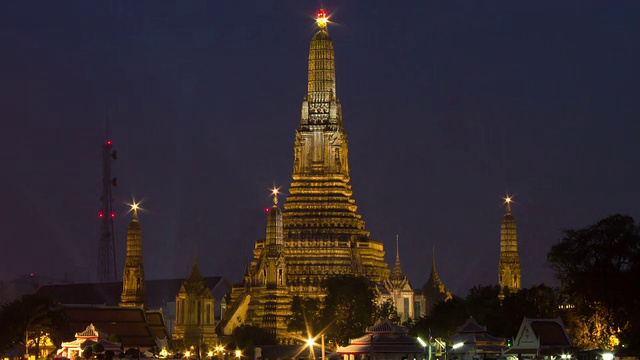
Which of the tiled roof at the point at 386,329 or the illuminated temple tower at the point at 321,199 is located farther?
the illuminated temple tower at the point at 321,199

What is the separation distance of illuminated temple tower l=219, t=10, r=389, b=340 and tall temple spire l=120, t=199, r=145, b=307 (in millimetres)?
7647

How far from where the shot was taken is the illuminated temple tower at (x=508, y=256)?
14138 centimetres

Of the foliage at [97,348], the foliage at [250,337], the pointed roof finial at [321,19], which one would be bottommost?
the foliage at [97,348]

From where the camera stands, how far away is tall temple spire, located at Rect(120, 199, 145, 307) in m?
146

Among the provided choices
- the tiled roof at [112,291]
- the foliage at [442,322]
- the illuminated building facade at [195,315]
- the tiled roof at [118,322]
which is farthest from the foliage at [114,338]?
the tiled roof at [112,291]

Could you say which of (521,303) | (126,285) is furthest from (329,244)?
(521,303)

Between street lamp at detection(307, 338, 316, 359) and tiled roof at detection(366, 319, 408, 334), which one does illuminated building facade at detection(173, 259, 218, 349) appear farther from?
tiled roof at detection(366, 319, 408, 334)

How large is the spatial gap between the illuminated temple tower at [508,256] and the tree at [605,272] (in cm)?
3925

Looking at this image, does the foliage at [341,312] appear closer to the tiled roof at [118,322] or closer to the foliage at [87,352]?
the tiled roof at [118,322]

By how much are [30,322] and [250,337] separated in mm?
24827

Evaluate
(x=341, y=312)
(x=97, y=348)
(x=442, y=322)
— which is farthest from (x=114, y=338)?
(x=442, y=322)

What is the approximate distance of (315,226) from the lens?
475 feet

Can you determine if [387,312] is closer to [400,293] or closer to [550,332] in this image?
[400,293]

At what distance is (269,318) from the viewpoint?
138 m
